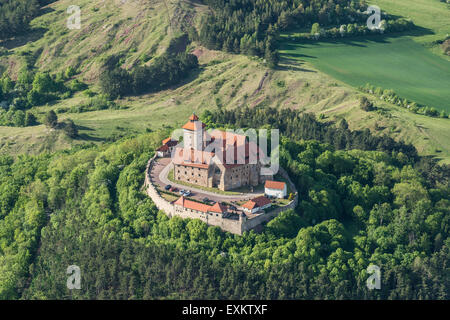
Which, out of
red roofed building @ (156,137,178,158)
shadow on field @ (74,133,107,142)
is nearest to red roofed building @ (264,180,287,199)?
red roofed building @ (156,137,178,158)

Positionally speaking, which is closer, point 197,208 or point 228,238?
point 228,238

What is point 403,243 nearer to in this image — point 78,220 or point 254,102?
point 78,220

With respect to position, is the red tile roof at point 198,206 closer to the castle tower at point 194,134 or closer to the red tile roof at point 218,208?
the red tile roof at point 218,208

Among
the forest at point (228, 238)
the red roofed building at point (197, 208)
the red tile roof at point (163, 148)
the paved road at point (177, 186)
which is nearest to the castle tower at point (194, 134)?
the paved road at point (177, 186)

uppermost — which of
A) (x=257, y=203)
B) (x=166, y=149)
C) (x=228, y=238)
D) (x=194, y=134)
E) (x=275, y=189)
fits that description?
(x=194, y=134)

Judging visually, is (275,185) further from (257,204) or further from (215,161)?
(215,161)

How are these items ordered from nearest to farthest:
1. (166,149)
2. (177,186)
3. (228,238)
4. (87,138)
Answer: (228,238) → (177,186) → (166,149) → (87,138)

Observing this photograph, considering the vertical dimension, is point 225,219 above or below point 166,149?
below

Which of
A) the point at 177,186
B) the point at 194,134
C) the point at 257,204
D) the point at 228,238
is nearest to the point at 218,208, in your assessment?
the point at 228,238
